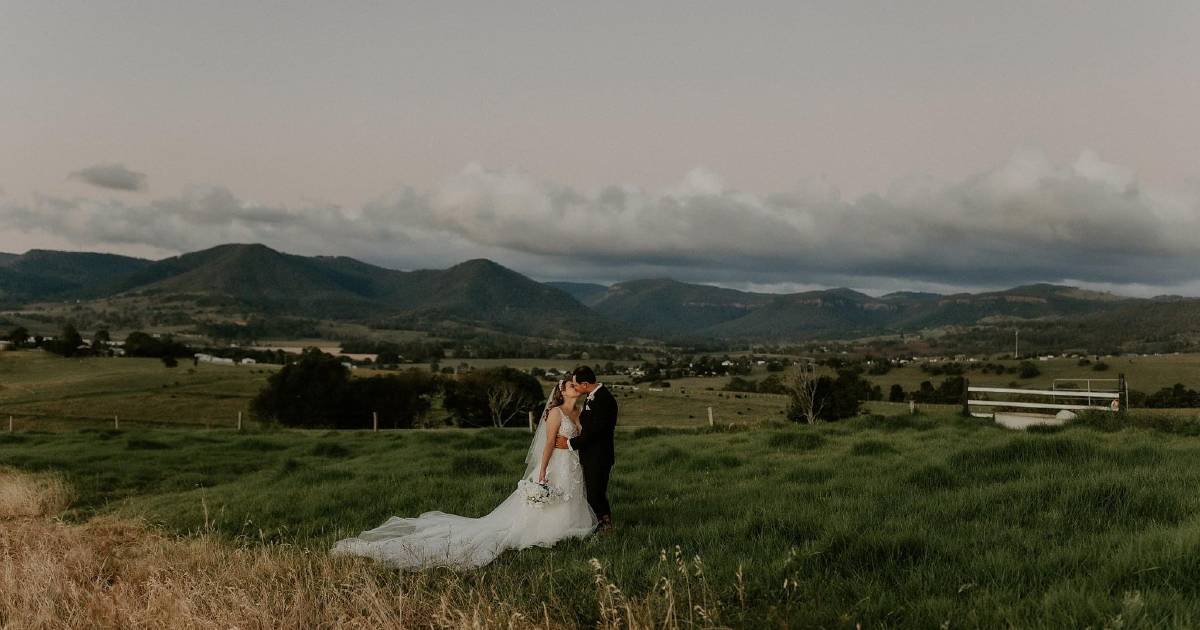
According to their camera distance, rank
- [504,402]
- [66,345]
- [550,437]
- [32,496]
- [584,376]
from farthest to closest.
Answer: [66,345] → [504,402] → [32,496] → [550,437] → [584,376]

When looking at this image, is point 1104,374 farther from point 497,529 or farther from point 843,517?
point 497,529

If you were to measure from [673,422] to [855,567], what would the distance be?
95682mm

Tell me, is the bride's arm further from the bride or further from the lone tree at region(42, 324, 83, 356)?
the lone tree at region(42, 324, 83, 356)

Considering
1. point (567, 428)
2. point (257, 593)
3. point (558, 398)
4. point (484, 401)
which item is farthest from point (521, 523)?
point (484, 401)

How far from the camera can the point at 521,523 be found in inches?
385

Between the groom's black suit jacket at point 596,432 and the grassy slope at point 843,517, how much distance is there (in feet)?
3.38

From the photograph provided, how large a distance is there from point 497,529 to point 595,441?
1.88 m

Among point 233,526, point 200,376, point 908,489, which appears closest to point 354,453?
point 233,526

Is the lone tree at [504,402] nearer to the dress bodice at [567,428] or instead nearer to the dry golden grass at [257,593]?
the dress bodice at [567,428]

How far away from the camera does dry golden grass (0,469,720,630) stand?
5.56 metres

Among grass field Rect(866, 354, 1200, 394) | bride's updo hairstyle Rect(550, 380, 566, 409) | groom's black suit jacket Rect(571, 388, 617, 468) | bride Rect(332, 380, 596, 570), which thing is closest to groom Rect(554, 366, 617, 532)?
groom's black suit jacket Rect(571, 388, 617, 468)

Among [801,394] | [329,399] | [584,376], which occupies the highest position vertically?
[584,376]

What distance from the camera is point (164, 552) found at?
30.1ft

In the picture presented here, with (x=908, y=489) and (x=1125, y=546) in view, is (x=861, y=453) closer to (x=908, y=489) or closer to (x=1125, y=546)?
(x=908, y=489)
